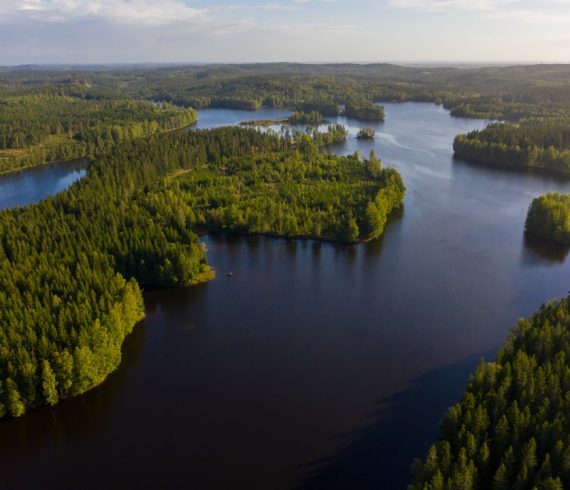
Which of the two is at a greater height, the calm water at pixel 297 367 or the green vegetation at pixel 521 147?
the green vegetation at pixel 521 147

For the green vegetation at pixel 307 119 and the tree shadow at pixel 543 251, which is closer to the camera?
the tree shadow at pixel 543 251

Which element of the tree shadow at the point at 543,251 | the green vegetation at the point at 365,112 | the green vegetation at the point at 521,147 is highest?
the green vegetation at the point at 365,112

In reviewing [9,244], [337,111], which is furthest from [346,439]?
[337,111]

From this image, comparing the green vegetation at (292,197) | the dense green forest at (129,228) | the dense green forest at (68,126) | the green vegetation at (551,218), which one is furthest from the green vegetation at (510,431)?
the dense green forest at (68,126)

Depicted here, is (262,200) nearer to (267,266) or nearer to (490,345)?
(267,266)

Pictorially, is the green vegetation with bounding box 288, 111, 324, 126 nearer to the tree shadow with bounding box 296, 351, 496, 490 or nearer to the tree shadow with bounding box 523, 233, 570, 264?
the tree shadow with bounding box 523, 233, 570, 264

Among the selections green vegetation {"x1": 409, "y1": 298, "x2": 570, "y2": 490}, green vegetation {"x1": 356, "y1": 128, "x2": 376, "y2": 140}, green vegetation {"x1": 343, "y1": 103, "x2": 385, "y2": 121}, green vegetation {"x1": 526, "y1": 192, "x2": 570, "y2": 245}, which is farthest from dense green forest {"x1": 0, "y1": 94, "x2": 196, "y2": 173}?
green vegetation {"x1": 409, "y1": 298, "x2": 570, "y2": 490}

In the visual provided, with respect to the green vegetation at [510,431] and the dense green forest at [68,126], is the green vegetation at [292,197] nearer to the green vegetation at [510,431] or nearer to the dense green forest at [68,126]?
the green vegetation at [510,431]

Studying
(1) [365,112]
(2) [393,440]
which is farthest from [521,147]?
(2) [393,440]
